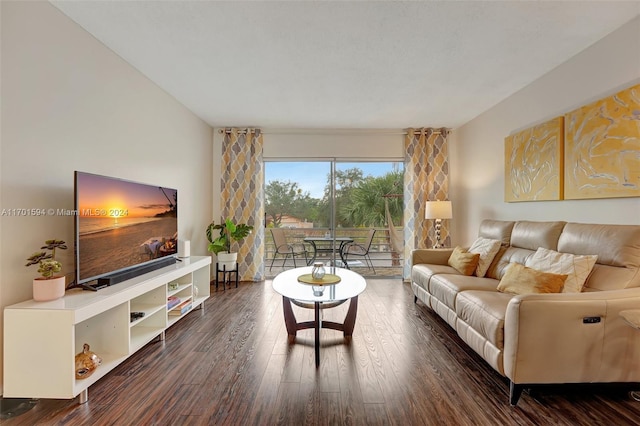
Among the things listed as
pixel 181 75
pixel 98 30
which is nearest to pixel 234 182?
pixel 181 75

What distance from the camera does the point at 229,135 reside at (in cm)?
467

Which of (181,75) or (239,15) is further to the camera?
(181,75)

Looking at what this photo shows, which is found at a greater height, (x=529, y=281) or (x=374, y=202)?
(x=374, y=202)

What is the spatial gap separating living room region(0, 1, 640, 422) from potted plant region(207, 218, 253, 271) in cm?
24

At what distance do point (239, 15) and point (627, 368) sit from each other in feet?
11.1

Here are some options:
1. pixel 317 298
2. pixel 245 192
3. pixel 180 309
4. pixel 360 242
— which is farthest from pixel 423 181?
pixel 180 309

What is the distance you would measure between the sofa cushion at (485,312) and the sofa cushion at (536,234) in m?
0.70

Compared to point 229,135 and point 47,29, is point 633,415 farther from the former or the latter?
point 229,135

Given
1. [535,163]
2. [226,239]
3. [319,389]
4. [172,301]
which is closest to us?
[319,389]

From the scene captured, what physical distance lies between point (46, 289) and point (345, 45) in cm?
274

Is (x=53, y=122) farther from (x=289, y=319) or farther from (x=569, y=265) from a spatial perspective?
(x=569, y=265)

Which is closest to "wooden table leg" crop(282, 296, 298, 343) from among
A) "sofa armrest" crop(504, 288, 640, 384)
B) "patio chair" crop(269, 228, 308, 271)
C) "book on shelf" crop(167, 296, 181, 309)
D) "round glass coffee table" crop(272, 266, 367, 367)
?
"round glass coffee table" crop(272, 266, 367, 367)

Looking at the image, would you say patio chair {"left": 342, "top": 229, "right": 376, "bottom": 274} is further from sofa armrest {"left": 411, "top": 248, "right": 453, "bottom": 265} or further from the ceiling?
the ceiling

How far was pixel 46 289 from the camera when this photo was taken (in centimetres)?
170
